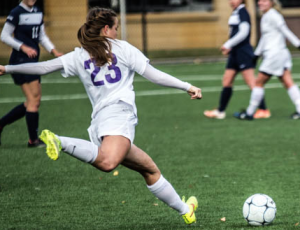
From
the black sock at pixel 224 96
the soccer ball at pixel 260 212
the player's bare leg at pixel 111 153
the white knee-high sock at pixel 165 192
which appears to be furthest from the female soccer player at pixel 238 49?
the player's bare leg at pixel 111 153

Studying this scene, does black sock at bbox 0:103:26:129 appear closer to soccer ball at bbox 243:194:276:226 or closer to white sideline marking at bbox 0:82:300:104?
soccer ball at bbox 243:194:276:226

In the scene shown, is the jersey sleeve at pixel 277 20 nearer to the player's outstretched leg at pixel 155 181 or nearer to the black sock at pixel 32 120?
the black sock at pixel 32 120

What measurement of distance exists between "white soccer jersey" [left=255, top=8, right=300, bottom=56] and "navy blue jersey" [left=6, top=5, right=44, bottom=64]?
12.9ft

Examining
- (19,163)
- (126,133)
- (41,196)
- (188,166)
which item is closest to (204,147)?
(188,166)

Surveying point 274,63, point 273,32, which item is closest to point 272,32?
point 273,32

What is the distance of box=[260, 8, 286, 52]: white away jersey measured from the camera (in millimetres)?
10984

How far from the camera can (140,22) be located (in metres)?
26.3

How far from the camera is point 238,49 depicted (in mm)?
11367

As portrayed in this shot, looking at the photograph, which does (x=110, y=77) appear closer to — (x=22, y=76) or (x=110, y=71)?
(x=110, y=71)

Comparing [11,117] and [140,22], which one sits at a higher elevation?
[11,117]

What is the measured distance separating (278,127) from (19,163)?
170 inches

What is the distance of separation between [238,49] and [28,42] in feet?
13.0

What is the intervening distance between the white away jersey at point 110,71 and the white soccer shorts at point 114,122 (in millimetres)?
46

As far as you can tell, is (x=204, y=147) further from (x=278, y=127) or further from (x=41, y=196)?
(x=41, y=196)
